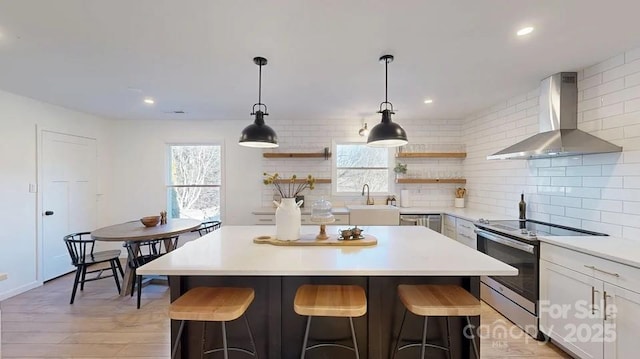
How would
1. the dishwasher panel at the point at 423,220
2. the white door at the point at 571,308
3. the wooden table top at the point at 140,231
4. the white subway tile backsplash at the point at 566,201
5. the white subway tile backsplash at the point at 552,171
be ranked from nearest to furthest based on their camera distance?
the white door at the point at 571,308 < the white subway tile backsplash at the point at 566,201 < the white subway tile backsplash at the point at 552,171 < the wooden table top at the point at 140,231 < the dishwasher panel at the point at 423,220

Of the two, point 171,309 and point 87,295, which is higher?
point 171,309

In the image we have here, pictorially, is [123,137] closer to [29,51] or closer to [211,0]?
[29,51]

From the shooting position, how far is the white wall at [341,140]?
4891mm

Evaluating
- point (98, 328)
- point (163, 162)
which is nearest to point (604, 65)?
point (98, 328)

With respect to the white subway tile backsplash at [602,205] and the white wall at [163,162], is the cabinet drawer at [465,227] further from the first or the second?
the white wall at [163,162]

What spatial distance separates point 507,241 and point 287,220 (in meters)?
2.08

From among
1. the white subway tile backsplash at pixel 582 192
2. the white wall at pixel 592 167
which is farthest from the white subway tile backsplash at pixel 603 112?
the white subway tile backsplash at pixel 582 192

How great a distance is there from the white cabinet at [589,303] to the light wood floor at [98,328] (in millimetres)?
296

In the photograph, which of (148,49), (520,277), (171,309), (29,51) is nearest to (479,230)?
(520,277)

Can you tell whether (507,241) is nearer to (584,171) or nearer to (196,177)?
(584,171)

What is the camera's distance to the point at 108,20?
1880 millimetres

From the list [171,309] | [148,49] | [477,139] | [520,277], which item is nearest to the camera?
[171,309]

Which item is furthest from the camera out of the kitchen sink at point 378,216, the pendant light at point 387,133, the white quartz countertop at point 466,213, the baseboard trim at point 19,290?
the kitchen sink at point 378,216

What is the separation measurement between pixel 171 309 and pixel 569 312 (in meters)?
2.73
